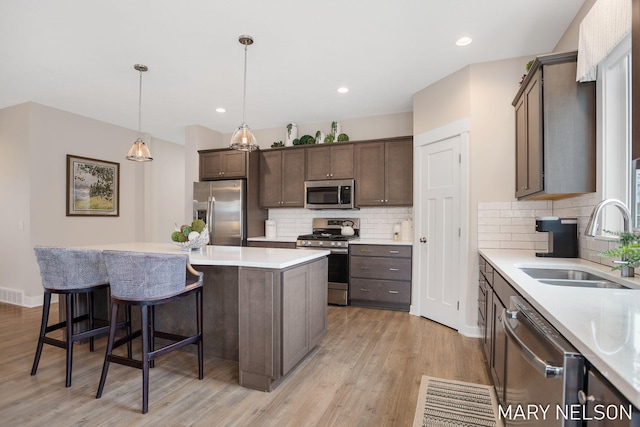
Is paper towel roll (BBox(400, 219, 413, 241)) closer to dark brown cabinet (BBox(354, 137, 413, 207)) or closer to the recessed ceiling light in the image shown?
dark brown cabinet (BBox(354, 137, 413, 207))

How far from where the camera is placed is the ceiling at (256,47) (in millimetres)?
2393

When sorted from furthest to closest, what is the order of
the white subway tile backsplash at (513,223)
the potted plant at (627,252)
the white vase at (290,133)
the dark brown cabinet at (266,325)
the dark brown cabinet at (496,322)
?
the white vase at (290,133) → the white subway tile backsplash at (513,223) → the dark brown cabinet at (266,325) → the dark brown cabinet at (496,322) → the potted plant at (627,252)

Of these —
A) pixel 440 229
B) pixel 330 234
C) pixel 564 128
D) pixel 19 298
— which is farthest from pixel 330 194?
pixel 19 298

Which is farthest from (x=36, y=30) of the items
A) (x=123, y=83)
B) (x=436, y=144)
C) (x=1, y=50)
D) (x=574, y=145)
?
(x=574, y=145)

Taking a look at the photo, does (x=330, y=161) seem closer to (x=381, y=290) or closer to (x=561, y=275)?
(x=381, y=290)

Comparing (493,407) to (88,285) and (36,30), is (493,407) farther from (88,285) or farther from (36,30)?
(36,30)

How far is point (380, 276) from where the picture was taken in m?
4.19

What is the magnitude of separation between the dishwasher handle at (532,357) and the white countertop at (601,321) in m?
0.10

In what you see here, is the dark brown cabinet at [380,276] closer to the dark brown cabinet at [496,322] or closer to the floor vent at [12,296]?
the dark brown cabinet at [496,322]

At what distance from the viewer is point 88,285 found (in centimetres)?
242

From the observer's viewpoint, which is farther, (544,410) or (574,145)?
(574,145)

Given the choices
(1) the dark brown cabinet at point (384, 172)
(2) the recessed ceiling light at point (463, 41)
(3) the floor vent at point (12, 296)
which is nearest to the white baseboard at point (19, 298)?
(3) the floor vent at point (12, 296)

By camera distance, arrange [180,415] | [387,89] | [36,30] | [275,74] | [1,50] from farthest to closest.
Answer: [387,89]
[275,74]
[1,50]
[36,30]
[180,415]

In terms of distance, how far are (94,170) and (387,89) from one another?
4.40 metres
